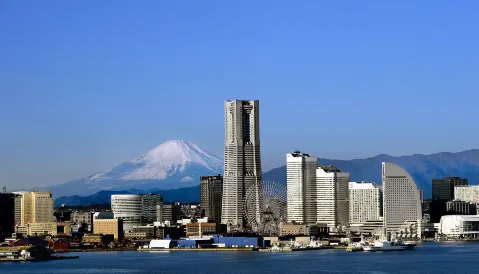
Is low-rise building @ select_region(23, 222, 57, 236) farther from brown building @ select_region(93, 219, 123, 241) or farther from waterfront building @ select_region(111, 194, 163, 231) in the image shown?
waterfront building @ select_region(111, 194, 163, 231)

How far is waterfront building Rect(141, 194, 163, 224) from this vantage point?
137m

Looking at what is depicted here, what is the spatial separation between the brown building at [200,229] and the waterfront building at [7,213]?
67.8 feet

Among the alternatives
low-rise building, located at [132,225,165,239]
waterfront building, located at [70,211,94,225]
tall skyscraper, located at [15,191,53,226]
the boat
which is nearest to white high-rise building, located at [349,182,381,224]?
low-rise building, located at [132,225,165,239]

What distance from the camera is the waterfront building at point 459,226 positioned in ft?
411

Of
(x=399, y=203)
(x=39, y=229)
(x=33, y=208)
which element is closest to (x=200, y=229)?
(x=39, y=229)

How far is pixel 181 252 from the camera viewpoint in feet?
321

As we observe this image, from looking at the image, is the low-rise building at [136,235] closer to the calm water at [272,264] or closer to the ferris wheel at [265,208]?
the ferris wheel at [265,208]

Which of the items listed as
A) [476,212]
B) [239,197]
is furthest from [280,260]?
[476,212]

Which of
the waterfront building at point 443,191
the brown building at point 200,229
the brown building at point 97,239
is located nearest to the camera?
the brown building at point 97,239

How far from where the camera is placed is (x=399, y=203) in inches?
4793

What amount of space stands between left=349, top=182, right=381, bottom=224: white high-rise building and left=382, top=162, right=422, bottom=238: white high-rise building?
4.04 m

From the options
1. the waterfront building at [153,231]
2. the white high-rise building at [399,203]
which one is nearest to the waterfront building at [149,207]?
the waterfront building at [153,231]

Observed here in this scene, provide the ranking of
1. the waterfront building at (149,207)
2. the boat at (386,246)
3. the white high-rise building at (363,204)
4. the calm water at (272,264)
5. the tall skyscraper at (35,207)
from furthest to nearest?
the waterfront building at (149,207) < the tall skyscraper at (35,207) < the white high-rise building at (363,204) < the boat at (386,246) < the calm water at (272,264)

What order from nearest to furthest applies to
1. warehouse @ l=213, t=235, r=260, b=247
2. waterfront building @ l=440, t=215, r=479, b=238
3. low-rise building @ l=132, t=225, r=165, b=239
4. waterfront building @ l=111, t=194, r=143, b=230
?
1. warehouse @ l=213, t=235, r=260, b=247
2. low-rise building @ l=132, t=225, r=165, b=239
3. waterfront building @ l=440, t=215, r=479, b=238
4. waterfront building @ l=111, t=194, r=143, b=230
